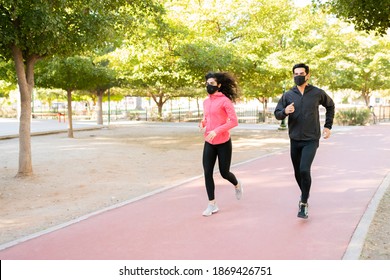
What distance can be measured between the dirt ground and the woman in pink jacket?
73.7 inches

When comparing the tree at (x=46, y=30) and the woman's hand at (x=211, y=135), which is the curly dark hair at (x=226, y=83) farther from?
the tree at (x=46, y=30)

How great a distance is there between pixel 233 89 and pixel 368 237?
2431mm

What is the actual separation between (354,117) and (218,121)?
79.6 ft

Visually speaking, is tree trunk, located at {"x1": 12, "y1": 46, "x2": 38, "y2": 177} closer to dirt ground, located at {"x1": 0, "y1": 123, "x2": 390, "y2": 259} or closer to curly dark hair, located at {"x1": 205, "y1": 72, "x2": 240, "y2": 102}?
dirt ground, located at {"x1": 0, "y1": 123, "x2": 390, "y2": 259}

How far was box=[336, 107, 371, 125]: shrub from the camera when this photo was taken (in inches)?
1094

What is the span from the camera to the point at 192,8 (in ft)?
65.4

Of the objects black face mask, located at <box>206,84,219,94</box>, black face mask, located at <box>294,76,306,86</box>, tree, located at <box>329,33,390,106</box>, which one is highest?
tree, located at <box>329,33,390,106</box>

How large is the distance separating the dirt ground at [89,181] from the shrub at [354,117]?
1370 centimetres

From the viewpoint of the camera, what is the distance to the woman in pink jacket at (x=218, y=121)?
5.60 m

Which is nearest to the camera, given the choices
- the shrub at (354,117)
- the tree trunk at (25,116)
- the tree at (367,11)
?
the tree at (367,11)

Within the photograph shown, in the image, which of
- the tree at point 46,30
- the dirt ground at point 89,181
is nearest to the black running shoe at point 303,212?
the dirt ground at point 89,181

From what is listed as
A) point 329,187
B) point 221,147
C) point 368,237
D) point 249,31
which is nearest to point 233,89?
point 221,147

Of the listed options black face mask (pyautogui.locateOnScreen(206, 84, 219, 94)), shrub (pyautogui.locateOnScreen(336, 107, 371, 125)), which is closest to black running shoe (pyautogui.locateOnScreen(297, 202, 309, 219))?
black face mask (pyautogui.locateOnScreen(206, 84, 219, 94))

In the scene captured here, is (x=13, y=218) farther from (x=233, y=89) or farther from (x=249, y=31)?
(x=249, y=31)
